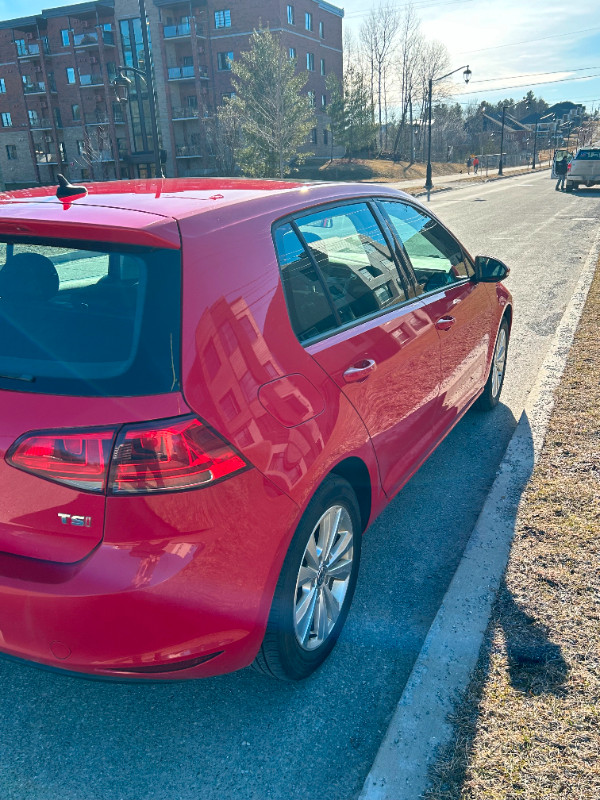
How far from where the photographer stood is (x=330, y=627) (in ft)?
8.93

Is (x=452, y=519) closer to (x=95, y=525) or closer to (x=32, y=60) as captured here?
(x=95, y=525)

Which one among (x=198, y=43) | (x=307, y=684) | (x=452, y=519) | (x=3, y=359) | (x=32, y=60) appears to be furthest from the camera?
(x=32, y=60)

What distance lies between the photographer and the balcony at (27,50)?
190ft

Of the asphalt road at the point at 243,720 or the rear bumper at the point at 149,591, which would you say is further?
the asphalt road at the point at 243,720

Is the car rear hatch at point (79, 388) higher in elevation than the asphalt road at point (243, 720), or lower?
higher

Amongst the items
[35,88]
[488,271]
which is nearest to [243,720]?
[488,271]

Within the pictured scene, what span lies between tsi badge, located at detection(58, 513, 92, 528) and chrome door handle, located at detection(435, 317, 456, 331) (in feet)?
7.57

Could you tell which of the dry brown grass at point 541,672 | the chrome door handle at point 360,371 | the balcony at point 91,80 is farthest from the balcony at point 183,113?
the chrome door handle at point 360,371

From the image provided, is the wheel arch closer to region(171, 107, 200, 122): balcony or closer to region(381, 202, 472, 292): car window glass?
region(381, 202, 472, 292): car window glass

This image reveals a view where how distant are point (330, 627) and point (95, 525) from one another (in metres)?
1.26

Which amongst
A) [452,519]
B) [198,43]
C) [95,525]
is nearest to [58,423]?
[95,525]

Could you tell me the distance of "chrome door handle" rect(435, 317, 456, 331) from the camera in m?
3.60

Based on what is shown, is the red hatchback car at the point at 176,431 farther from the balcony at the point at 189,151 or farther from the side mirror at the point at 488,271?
the balcony at the point at 189,151

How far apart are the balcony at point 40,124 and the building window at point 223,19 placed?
1752 cm
